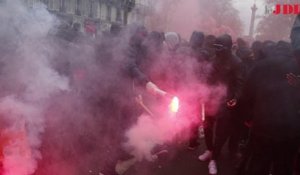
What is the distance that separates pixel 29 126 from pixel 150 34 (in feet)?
11.0

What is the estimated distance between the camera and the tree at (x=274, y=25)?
3541cm

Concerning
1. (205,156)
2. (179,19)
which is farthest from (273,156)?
(179,19)

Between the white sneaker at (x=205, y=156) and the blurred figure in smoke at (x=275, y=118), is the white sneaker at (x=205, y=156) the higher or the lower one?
the lower one

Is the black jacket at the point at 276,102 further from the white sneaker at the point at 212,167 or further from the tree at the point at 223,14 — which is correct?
the tree at the point at 223,14

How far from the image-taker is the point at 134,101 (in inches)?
199

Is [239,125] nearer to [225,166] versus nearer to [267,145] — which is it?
[225,166]

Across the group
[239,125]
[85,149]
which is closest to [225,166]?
[239,125]

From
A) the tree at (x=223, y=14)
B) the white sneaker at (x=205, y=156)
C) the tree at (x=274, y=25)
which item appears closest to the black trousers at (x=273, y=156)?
the white sneaker at (x=205, y=156)

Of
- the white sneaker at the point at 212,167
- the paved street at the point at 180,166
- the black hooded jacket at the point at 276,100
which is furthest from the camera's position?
the white sneaker at the point at 212,167

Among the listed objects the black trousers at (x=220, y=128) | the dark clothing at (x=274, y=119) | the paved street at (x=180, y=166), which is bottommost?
the paved street at (x=180, y=166)

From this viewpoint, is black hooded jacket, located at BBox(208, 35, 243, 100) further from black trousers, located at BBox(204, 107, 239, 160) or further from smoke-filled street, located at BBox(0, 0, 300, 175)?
black trousers, located at BBox(204, 107, 239, 160)

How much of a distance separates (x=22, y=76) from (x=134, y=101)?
1629 mm

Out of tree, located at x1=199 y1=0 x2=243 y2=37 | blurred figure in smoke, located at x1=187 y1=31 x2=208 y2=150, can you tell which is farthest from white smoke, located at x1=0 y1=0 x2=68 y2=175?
tree, located at x1=199 y1=0 x2=243 y2=37

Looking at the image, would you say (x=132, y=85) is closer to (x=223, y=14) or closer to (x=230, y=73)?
(x=230, y=73)
